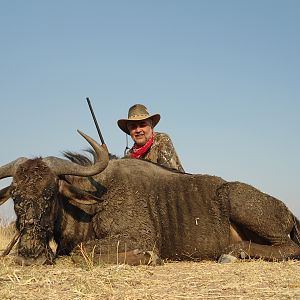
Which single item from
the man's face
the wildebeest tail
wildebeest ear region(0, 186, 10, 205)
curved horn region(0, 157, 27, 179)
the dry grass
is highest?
the man's face

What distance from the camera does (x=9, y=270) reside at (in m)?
4.94

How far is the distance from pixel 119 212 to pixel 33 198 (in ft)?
3.82

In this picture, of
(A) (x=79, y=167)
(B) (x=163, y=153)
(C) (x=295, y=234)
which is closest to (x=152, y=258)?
(A) (x=79, y=167)

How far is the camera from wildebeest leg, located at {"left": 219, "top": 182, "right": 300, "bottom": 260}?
6.58 m

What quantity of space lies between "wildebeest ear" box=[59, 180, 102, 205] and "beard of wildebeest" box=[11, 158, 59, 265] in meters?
0.25

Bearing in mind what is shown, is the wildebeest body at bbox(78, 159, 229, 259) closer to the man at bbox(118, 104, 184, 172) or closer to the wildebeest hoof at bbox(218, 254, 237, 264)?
the wildebeest hoof at bbox(218, 254, 237, 264)

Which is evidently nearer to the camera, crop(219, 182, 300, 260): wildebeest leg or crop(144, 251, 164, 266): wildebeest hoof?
crop(144, 251, 164, 266): wildebeest hoof

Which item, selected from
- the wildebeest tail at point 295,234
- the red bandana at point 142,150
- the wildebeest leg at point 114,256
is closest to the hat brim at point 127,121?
the red bandana at point 142,150

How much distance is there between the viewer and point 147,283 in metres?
4.26

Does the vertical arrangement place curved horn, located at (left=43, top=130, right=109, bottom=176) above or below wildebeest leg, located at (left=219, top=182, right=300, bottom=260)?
above

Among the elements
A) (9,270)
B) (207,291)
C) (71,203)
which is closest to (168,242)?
(71,203)

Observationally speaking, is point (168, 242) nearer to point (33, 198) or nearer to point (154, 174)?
point (154, 174)

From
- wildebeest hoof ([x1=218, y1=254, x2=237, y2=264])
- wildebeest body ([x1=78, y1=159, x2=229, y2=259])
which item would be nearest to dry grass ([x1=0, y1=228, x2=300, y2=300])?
wildebeest hoof ([x1=218, y1=254, x2=237, y2=264])

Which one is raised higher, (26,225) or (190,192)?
(190,192)
